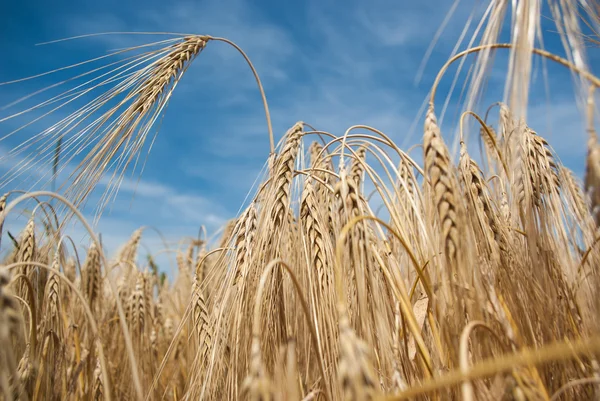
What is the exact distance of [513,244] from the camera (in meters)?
1.13

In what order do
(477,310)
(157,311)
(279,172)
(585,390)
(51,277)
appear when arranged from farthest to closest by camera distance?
(157,311)
(51,277)
(279,172)
(585,390)
(477,310)

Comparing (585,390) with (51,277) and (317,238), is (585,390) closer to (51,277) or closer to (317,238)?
(317,238)

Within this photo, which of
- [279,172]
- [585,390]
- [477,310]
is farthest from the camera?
[279,172]

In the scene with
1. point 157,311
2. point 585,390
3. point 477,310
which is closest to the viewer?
point 477,310

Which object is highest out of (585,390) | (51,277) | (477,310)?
(51,277)

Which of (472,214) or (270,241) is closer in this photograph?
(472,214)

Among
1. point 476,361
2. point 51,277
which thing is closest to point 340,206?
point 476,361

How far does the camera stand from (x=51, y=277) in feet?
5.54

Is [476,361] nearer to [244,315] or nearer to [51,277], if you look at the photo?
[244,315]

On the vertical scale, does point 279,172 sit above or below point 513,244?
above

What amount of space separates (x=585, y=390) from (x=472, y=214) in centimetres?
49

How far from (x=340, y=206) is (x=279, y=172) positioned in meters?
0.29

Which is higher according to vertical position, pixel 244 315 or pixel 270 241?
pixel 270 241

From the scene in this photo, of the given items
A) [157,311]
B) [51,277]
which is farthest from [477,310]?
[157,311]
